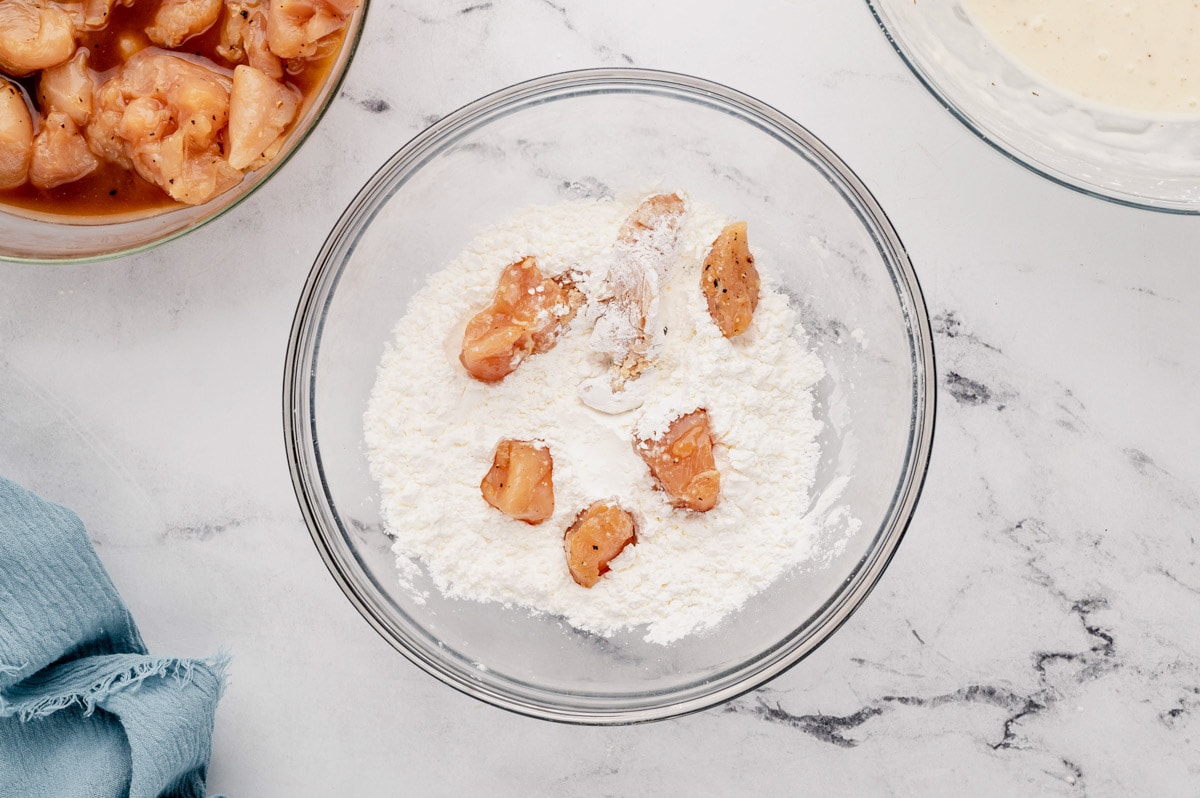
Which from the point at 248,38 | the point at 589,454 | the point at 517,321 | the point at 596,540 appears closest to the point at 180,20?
the point at 248,38

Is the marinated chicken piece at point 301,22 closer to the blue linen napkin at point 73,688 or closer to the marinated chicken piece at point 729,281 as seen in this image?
the marinated chicken piece at point 729,281

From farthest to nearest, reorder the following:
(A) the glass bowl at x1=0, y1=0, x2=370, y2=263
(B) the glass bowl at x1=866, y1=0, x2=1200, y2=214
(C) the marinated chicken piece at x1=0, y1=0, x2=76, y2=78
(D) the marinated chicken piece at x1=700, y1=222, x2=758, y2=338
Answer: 1. (B) the glass bowl at x1=866, y1=0, x2=1200, y2=214
2. (D) the marinated chicken piece at x1=700, y1=222, x2=758, y2=338
3. (A) the glass bowl at x1=0, y1=0, x2=370, y2=263
4. (C) the marinated chicken piece at x1=0, y1=0, x2=76, y2=78

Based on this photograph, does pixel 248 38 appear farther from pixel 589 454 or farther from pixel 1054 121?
pixel 1054 121

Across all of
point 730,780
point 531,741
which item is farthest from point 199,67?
point 730,780

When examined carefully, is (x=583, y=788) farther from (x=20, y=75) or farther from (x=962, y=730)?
(x=20, y=75)

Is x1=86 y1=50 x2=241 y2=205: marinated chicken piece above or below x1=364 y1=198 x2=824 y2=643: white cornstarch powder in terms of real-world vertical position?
above

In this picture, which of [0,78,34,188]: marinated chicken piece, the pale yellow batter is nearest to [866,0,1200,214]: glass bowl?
the pale yellow batter

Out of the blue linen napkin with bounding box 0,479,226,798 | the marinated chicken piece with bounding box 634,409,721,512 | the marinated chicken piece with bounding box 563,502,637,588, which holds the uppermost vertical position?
the marinated chicken piece with bounding box 634,409,721,512

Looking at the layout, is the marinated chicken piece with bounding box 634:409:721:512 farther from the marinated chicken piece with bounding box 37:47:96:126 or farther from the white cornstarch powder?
the marinated chicken piece with bounding box 37:47:96:126
